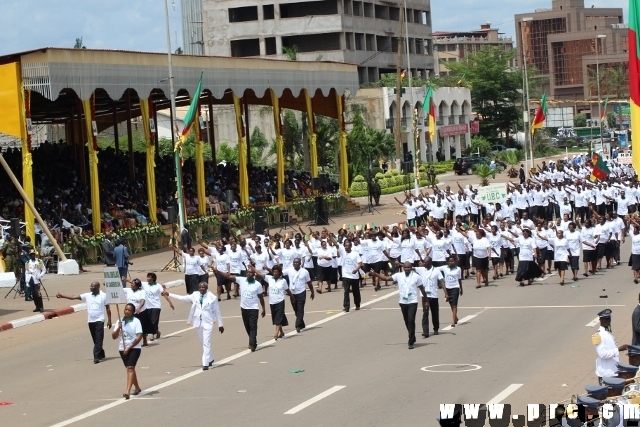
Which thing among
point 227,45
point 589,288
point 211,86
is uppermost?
point 227,45

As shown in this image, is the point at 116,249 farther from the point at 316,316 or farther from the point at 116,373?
the point at 116,373

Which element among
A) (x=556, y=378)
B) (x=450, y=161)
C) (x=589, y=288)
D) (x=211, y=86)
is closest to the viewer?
(x=556, y=378)

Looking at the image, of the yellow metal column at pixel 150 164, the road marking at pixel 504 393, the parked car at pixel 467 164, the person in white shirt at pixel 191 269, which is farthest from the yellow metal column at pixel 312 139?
the road marking at pixel 504 393

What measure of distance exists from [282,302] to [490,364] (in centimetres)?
499

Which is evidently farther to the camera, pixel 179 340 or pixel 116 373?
pixel 179 340

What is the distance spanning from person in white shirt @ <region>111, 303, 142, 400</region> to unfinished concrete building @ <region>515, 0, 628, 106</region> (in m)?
131

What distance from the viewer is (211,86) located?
46.8m

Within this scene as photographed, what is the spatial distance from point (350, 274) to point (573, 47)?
144 m

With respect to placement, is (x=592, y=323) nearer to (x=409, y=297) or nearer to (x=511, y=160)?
(x=409, y=297)

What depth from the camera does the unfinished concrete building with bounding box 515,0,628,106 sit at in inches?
6127

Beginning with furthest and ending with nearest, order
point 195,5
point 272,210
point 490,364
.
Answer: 1. point 195,5
2. point 272,210
3. point 490,364

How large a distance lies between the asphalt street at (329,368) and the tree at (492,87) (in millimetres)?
72691

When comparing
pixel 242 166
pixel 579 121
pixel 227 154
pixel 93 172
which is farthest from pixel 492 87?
pixel 93 172

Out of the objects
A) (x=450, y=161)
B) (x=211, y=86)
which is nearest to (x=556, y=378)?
(x=211, y=86)
